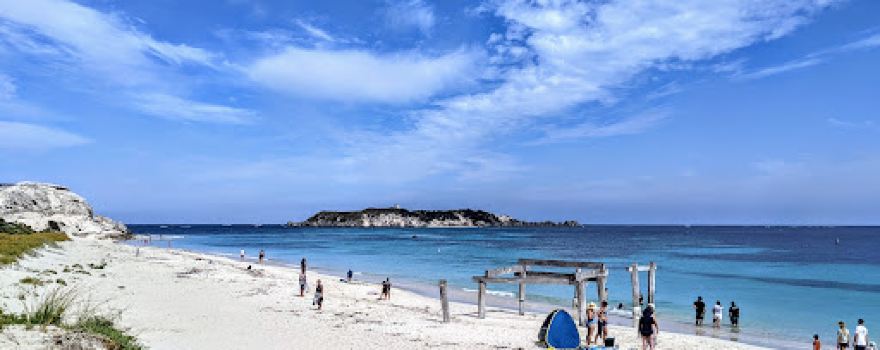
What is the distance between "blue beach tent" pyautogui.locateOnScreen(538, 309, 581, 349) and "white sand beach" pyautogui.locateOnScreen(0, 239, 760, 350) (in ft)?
2.64

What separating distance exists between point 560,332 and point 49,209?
9102 cm

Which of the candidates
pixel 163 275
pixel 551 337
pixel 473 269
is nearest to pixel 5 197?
pixel 163 275

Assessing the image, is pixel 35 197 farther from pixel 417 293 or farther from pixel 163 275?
pixel 417 293

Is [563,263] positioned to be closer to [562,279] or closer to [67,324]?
[562,279]

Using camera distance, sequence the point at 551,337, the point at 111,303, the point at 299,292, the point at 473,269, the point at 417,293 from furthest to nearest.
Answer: the point at 473,269
the point at 417,293
the point at 299,292
the point at 111,303
the point at 551,337

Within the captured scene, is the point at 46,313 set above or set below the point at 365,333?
above

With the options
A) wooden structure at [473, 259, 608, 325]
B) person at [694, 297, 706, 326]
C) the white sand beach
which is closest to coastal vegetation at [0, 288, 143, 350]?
the white sand beach

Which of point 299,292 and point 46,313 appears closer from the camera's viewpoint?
point 46,313

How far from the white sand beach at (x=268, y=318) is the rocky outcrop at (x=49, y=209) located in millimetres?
57512

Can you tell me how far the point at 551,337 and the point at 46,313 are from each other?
11.2 metres

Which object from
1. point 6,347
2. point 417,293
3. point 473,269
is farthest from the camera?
point 473,269

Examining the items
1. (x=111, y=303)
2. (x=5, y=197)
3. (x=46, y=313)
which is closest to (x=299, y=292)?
(x=111, y=303)

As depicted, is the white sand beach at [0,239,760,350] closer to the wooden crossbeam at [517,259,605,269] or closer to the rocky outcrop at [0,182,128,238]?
the wooden crossbeam at [517,259,605,269]

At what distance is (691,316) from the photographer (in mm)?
24656
